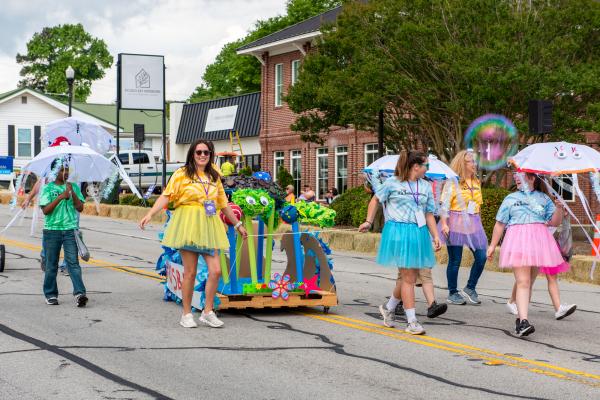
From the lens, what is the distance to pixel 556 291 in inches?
442

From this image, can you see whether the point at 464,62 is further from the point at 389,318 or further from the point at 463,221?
the point at 389,318

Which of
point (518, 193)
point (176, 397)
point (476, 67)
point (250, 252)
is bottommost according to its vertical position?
point (176, 397)

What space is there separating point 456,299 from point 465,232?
35.5 inches

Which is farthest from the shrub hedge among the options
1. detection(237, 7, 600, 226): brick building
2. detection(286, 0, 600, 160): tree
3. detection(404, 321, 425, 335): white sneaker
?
detection(404, 321, 425, 335): white sneaker

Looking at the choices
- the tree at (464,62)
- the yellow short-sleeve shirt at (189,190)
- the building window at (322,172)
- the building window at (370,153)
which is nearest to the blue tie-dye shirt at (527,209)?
the yellow short-sleeve shirt at (189,190)

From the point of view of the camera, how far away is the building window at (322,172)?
40875 millimetres

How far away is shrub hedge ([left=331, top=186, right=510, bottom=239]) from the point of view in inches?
837

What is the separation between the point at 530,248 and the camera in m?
10.4

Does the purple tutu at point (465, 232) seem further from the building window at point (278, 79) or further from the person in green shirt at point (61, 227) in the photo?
the building window at point (278, 79)

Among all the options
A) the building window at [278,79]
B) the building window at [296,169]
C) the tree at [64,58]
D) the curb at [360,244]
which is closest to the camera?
the curb at [360,244]

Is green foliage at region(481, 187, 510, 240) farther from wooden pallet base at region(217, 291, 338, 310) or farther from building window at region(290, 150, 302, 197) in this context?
building window at region(290, 150, 302, 197)

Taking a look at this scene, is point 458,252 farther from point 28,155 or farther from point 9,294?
point 28,155

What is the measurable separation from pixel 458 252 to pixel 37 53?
9630 cm

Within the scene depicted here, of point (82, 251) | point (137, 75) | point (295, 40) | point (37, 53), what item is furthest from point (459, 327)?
point (37, 53)
